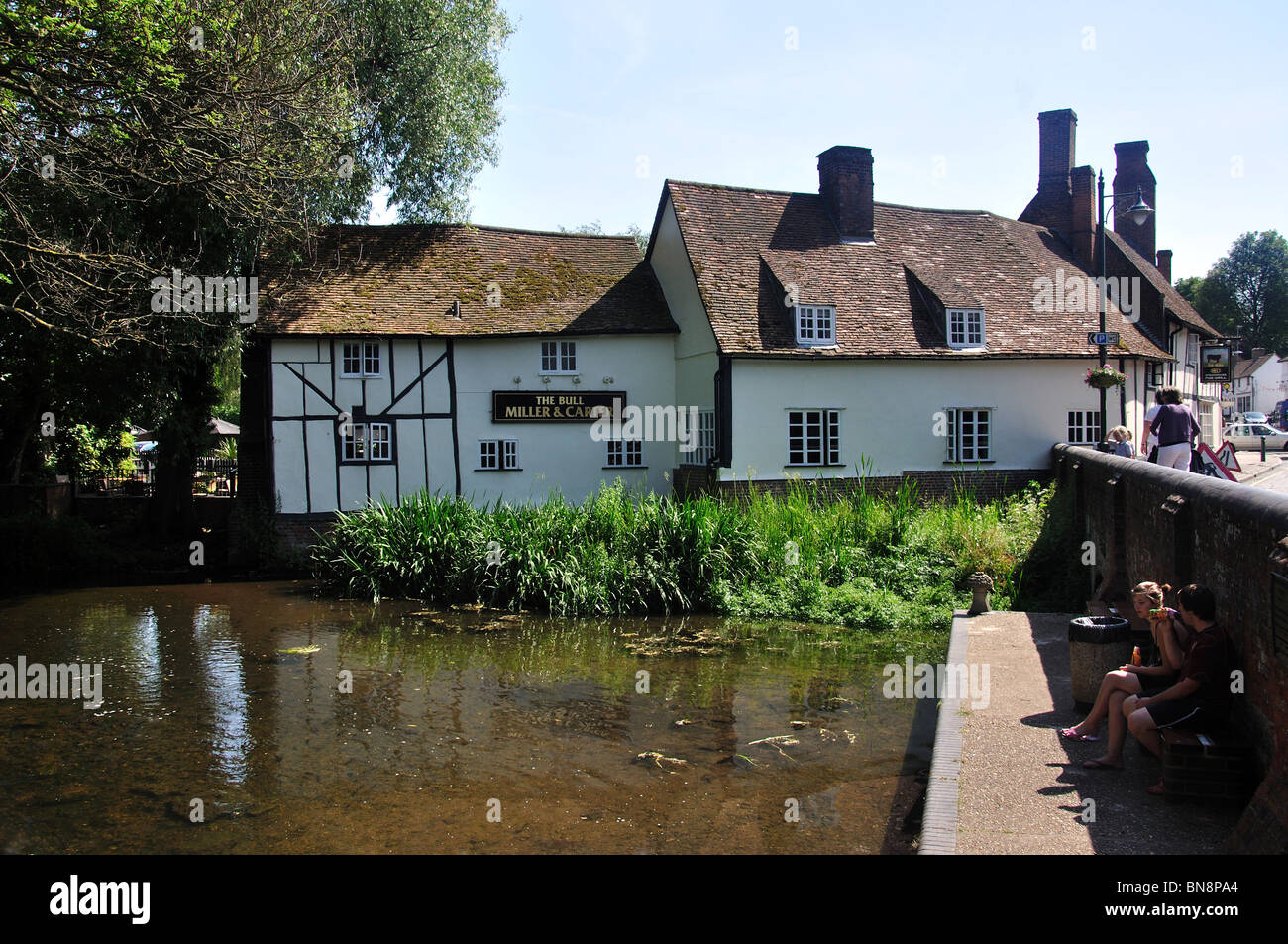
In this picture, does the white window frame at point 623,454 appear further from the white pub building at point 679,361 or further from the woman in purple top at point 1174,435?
the woman in purple top at point 1174,435

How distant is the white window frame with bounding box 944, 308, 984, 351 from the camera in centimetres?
2258

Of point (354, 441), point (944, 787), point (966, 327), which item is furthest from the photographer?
point (966, 327)

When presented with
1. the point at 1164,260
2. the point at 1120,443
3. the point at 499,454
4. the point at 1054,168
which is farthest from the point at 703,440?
the point at 1164,260

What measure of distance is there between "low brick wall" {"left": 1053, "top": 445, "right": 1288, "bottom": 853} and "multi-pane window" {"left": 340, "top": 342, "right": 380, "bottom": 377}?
1630 centimetres

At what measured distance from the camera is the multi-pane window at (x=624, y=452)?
23.0 meters

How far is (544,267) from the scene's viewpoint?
24328 mm

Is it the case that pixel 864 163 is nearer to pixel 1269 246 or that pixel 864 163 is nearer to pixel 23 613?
pixel 23 613

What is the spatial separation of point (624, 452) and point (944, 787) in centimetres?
1732

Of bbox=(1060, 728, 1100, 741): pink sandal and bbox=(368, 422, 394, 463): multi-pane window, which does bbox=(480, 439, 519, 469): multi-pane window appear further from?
bbox=(1060, 728, 1100, 741): pink sandal

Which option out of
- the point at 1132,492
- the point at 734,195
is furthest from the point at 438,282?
the point at 1132,492

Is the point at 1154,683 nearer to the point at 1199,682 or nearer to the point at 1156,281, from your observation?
the point at 1199,682

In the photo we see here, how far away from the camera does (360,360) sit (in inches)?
853

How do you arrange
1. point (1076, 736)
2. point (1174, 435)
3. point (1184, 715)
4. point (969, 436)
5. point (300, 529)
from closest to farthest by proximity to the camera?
point (1184, 715)
point (1076, 736)
point (1174, 435)
point (300, 529)
point (969, 436)

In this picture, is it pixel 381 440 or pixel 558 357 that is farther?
pixel 558 357
